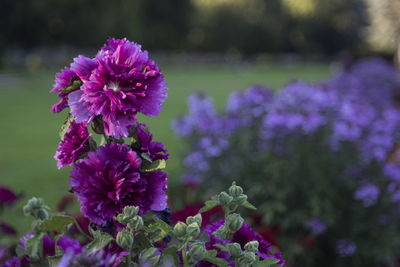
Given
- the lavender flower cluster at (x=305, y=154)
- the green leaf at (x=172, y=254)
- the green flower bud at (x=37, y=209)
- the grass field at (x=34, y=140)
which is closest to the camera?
the green leaf at (x=172, y=254)

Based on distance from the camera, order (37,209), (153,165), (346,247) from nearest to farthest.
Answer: (153,165)
(37,209)
(346,247)

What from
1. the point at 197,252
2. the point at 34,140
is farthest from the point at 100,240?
the point at 34,140

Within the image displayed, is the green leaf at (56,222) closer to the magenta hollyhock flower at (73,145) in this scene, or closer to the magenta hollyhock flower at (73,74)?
the magenta hollyhock flower at (73,145)

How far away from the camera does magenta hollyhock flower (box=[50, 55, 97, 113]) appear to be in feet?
3.10

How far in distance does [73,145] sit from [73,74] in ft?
0.50

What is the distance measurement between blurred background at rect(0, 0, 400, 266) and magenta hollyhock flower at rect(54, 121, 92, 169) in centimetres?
332

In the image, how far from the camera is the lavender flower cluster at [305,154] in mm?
3297

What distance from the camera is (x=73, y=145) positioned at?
0.96 metres

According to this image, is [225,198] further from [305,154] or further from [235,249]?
[305,154]

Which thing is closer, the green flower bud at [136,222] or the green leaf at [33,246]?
the green flower bud at [136,222]

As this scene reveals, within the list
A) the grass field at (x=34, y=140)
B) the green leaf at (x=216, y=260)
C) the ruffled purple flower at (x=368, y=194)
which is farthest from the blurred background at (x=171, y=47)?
the green leaf at (x=216, y=260)

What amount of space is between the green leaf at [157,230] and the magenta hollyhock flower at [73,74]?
1.08 feet

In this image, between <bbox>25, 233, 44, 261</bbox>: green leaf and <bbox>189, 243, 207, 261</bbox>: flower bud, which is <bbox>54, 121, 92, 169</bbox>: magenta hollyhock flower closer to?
<bbox>25, 233, 44, 261</bbox>: green leaf

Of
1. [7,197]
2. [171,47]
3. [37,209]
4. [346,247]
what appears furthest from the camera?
[171,47]
